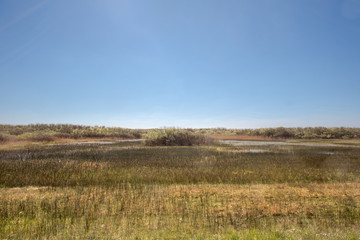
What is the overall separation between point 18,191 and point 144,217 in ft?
19.8

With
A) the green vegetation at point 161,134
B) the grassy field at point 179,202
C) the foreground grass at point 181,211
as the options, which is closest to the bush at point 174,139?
the green vegetation at point 161,134

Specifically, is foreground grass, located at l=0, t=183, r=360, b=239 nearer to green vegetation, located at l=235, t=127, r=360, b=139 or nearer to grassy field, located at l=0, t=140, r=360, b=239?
grassy field, located at l=0, t=140, r=360, b=239

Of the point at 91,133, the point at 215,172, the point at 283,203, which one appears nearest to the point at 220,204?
the point at 283,203

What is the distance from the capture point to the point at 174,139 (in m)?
33.2

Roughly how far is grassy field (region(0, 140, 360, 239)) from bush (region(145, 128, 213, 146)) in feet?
62.2

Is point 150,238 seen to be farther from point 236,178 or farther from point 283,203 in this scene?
point 236,178

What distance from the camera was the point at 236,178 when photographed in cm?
1170

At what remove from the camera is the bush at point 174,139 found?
3284cm

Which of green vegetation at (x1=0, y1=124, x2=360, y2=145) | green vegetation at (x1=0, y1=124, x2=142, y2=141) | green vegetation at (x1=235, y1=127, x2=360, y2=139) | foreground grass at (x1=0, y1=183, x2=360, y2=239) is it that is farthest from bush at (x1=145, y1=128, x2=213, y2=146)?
green vegetation at (x1=235, y1=127, x2=360, y2=139)

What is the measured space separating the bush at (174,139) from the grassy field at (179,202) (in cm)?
1897

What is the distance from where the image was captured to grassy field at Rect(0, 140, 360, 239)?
613 centimetres

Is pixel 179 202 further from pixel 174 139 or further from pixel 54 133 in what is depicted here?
pixel 54 133

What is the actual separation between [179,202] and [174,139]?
24887 mm

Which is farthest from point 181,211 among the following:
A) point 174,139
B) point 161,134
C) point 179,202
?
point 161,134
